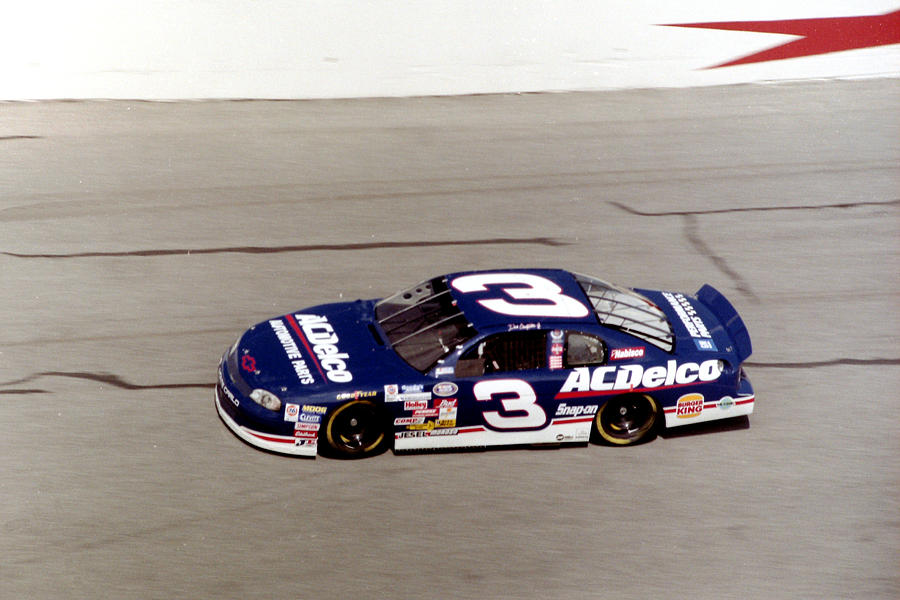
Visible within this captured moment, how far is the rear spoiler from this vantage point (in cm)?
786

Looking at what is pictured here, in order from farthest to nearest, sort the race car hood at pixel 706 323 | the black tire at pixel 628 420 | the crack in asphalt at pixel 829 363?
the crack in asphalt at pixel 829 363 < the race car hood at pixel 706 323 < the black tire at pixel 628 420

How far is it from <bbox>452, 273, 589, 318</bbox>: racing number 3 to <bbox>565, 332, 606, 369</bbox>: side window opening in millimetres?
193

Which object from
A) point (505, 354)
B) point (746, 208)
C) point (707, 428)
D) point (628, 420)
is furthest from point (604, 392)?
point (746, 208)

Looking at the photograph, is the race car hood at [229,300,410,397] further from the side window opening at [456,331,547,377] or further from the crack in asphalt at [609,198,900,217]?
the crack in asphalt at [609,198,900,217]

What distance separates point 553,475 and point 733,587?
150 cm

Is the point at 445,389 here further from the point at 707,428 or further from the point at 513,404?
the point at 707,428

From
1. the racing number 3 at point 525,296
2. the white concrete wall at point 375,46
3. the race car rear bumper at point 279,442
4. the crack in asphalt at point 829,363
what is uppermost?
the white concrete wall at point 375,46

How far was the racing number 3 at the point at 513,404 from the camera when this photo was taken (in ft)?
23.4

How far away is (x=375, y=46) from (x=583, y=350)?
7905mm

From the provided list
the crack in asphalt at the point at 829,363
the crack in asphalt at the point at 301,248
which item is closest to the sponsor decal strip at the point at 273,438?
the crack in asphalt at the point at 301,248

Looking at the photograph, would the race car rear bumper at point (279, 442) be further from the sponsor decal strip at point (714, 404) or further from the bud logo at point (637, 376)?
the sponsor decal strip at point (714, 404)

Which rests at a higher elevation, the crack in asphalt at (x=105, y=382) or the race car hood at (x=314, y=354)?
the race car hood at (x=314, y=354)

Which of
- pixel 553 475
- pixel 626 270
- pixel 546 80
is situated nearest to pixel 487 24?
pixel 546 80

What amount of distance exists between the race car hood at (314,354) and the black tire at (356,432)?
20 cm
